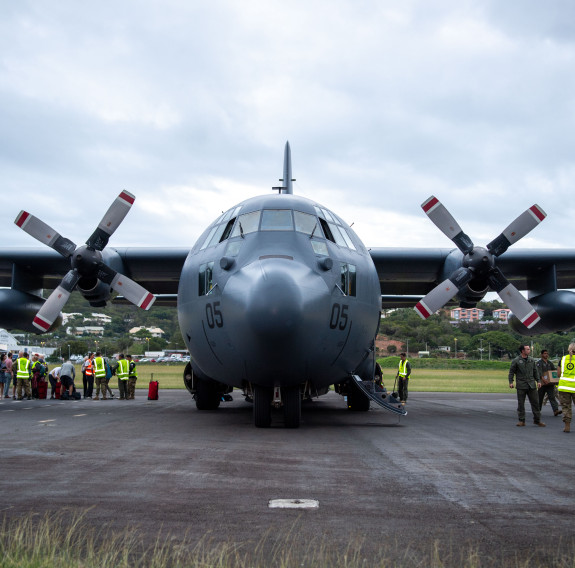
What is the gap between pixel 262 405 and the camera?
36.0 ft

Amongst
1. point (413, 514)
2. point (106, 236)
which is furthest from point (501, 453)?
point (106, 236)

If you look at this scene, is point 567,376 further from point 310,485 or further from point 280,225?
point 310,485

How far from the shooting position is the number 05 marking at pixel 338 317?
10109mm

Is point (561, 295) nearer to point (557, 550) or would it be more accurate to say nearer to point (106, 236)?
point (106, 236)

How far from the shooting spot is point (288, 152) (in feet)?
60.3

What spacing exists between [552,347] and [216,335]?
100 metres

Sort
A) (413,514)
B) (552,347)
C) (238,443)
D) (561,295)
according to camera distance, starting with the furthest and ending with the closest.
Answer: (552,347), (561,295), (238,443), (413,514)

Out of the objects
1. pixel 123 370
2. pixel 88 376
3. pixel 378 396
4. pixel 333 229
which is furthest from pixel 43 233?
pixel 88 376

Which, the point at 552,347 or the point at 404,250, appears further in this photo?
the point at 552,347

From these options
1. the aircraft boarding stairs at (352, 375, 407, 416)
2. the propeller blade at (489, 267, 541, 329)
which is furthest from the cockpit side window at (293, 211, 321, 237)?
the propeller blade at (489, 267, 541, 329)

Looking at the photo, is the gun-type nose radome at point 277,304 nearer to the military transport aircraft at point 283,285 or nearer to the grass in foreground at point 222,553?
the military transport aircraft at point 283,285

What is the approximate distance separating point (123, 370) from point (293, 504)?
19218 mm

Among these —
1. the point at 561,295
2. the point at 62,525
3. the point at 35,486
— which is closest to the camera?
the point at 62,525

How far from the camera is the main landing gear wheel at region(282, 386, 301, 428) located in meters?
10.7
